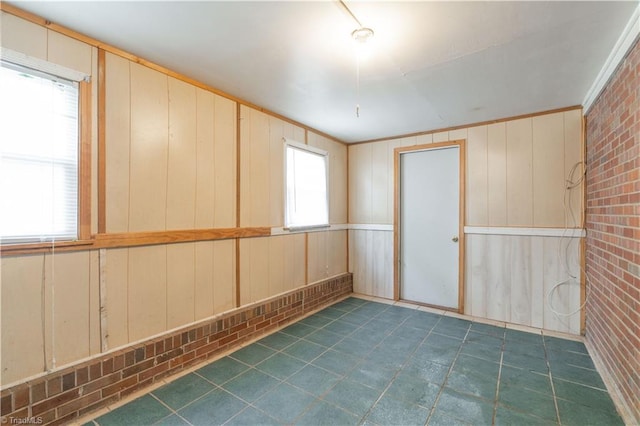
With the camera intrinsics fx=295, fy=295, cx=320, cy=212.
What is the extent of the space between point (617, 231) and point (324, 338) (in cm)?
257

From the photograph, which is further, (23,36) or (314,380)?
(314,380)

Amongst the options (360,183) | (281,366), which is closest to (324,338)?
(281,366)

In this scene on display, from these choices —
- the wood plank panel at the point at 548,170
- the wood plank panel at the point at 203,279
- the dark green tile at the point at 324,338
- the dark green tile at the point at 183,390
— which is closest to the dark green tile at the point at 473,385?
the dark green tile at the point at 324,338

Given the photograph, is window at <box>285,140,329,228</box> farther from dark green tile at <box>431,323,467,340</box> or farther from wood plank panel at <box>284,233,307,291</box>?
dark green tile at <box>431,323,467,340</box>

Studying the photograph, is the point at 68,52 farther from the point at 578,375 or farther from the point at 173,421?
the point at 578,375

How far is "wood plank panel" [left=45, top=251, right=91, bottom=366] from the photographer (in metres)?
1.79

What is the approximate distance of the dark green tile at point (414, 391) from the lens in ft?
6.68

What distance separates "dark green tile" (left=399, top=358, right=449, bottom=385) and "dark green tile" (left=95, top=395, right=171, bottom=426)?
1.76 meters

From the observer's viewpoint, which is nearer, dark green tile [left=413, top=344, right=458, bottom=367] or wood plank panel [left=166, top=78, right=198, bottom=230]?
wood plank panel [left=166, top=78, right=198, bottom=230]

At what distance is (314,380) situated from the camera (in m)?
2.28

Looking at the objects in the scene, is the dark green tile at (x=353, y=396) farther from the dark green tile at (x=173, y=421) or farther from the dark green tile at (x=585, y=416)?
the dark green tile at (x=585, y=416)

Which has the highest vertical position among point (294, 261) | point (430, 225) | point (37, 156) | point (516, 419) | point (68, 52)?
point (68, 52)


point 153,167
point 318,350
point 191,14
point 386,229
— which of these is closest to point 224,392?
point 318,350

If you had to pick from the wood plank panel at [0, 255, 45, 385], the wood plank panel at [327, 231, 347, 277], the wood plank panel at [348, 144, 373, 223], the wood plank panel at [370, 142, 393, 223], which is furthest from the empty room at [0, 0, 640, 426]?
the wood plank panel at [348, 144, 373, 223]
